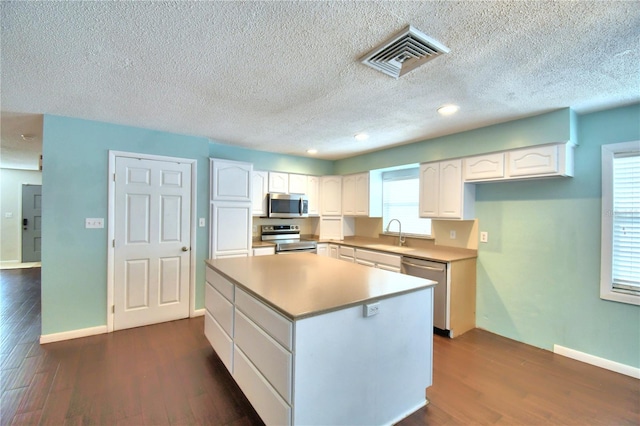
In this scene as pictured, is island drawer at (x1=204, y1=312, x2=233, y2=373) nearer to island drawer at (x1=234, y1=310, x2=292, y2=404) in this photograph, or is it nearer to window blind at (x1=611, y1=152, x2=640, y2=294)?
island drawer at (x1=234, y1=310, x2=292, y2=404)

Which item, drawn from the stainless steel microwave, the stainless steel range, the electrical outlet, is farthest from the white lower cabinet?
the electrical outlet

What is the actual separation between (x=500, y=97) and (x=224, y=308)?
2835mm

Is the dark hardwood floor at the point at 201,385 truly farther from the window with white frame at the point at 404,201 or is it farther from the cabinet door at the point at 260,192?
the cabinet door at the point at 260,192

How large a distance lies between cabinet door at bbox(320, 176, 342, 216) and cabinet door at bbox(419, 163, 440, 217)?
1685 millimetres

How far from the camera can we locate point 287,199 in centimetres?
473

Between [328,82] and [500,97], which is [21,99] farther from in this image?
[500,97]

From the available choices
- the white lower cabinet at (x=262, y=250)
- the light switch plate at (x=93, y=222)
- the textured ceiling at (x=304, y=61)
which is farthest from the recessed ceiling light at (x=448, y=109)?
the light switch plate at (x=93, y=222)

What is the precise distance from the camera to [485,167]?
3176 millimetres

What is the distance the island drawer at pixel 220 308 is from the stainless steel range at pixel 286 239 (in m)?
1.76

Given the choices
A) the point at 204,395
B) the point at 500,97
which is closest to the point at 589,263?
the point at 500,97

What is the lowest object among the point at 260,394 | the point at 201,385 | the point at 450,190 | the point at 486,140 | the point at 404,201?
the point at 201,385

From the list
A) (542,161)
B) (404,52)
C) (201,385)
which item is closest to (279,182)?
(201,385)

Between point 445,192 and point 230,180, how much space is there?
282 centimetres

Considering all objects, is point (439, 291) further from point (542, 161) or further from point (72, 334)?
point (72, 334)
